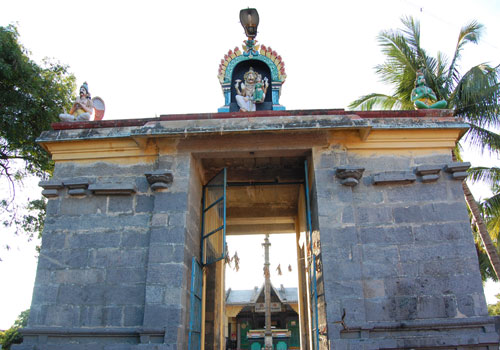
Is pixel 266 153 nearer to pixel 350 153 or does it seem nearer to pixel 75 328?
pixel 350 153

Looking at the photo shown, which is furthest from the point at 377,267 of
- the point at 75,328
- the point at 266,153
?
the point at 75,328

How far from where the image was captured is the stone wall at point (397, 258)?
5566 millimetres

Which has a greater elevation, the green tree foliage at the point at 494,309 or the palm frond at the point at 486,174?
the palm frond at the point at 486,174

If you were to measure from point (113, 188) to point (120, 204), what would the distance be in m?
0.30

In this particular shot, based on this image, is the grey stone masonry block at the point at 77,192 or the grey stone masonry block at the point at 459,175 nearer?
the grey stone masonry block at the point at 459,175

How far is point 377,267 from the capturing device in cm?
602

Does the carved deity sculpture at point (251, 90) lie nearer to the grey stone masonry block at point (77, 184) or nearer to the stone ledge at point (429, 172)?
the grey stone masonry block at point (77, 184)

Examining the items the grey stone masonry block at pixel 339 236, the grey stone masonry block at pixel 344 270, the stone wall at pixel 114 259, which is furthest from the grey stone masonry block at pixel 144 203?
the grey stone masonry block at pixel 344 270

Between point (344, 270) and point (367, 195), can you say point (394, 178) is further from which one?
point (344, 270)

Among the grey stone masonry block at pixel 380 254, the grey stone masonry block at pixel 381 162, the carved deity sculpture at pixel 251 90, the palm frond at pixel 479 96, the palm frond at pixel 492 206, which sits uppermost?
the palm frond at pixel 479 96

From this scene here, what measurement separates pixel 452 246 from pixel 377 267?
1226 millimetres

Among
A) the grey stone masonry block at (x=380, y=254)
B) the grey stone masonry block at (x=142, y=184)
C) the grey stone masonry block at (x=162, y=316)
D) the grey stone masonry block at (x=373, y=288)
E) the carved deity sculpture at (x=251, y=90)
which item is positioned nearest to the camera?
the grey stone masonry block at (x=162, y=316)

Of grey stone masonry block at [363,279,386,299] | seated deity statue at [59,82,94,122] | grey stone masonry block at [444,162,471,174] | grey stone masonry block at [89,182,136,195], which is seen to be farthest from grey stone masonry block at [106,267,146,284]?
grey stone masonry block at [444,162,471,174]

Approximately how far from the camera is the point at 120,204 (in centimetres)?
670
